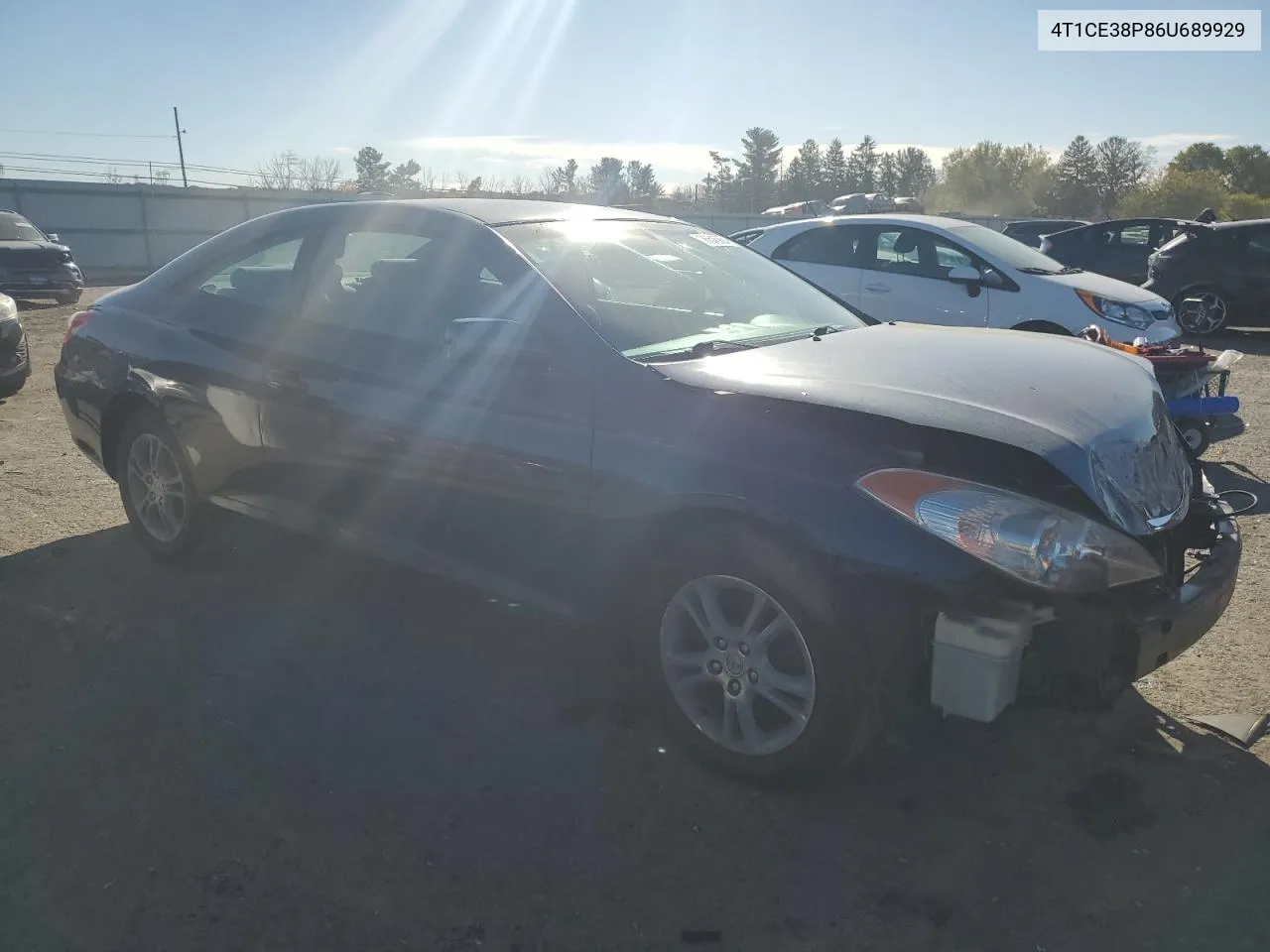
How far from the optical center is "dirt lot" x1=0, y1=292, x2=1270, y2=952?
2447 mm

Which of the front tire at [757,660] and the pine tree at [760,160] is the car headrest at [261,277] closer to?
the front tire at [757,660]

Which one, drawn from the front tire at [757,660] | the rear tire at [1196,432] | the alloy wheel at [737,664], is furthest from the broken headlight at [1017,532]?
the rear tire at [1196,432]

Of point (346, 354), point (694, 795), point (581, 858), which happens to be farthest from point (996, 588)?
point (346, 354)

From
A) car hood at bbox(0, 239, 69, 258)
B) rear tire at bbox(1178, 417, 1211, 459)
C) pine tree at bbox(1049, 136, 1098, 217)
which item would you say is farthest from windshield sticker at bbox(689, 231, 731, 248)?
pine tree at bbox(1049, 136, 1098, 217)

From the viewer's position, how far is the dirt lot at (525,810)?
8.03ft

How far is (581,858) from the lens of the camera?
8.80ft

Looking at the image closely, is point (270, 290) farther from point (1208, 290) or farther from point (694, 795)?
point (1208, 290)

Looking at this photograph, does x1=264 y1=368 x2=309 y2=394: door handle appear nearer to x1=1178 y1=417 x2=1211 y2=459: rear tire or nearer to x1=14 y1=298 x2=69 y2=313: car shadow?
x1=1178 y1=417 x2=1211 y2=459: rear tire

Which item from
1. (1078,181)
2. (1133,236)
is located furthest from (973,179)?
(1133,236)

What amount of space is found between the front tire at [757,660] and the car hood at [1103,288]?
6.59 metres

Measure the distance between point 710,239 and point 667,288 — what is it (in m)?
0.83

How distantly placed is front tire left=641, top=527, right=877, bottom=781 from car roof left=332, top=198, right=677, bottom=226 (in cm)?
162

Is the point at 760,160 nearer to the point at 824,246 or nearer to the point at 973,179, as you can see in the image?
the point at 973,179

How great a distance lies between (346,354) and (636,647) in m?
1.66
